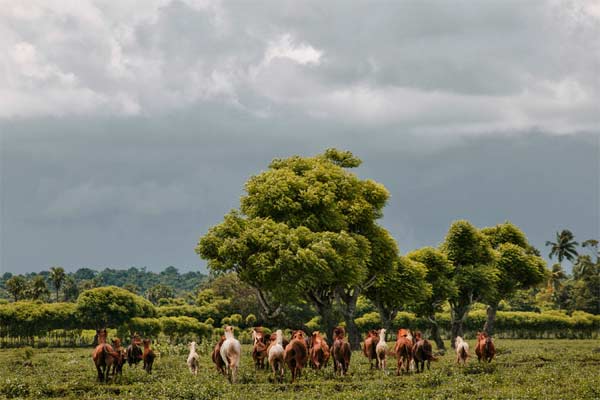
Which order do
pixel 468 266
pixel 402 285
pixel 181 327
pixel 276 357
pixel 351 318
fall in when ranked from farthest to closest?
1. pixel 181 327
2. pixel 468 266
3. pixel 402 285
4. pixel 351 318
5. pixel 276 357

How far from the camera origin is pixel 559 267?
548 feet

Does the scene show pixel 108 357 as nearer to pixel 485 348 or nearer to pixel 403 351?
pixel 403 351

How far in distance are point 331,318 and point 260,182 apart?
1271 centimetres

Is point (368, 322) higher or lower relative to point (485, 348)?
higher

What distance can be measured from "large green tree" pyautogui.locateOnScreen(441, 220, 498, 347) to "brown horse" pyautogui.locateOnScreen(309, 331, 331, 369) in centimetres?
3408

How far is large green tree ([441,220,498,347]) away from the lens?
219ft

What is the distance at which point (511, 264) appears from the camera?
7250cm

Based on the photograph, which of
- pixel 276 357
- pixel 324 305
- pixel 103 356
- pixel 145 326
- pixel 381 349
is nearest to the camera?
pixel 276 357

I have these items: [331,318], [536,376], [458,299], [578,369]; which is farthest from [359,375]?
[458,299]

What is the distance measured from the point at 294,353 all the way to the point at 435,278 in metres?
38.5

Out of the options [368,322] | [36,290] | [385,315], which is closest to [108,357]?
[385,315]

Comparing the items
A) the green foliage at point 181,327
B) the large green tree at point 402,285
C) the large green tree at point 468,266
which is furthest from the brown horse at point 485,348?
the green foliage at point 181,327

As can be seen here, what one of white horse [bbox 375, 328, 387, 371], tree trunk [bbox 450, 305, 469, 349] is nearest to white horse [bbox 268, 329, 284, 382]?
white horse [bbox 375, 328, 387, 371]

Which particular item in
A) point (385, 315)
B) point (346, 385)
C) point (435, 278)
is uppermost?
point (435, 278)
